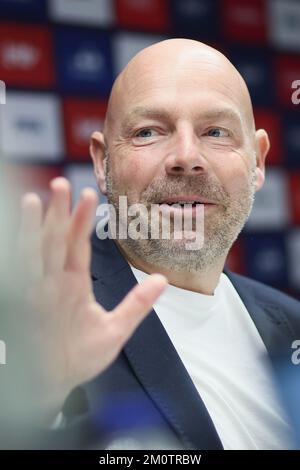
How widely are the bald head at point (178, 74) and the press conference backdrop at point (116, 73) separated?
0.90 metres

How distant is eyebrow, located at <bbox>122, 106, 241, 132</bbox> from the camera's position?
917 millimetres

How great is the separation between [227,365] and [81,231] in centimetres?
42

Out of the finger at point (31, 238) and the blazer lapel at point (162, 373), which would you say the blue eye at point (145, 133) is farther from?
the finger at point (31, 238)

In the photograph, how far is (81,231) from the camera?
23.7 inches

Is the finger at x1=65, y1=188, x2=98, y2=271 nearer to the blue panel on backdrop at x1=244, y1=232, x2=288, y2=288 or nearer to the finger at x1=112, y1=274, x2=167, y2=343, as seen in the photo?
the finger at x1=112, y1=274, x2=167, y2=343

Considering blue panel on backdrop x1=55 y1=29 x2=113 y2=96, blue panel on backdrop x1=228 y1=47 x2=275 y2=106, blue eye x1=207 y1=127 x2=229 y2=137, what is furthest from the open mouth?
blue panel on backdrop x1=228 y1=47 x2=275 y2=106

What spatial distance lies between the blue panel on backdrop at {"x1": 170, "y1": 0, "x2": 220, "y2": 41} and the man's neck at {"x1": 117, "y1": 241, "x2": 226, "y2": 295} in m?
1.36

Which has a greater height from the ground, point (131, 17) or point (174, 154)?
point (131, 17)

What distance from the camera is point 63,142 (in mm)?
A: 2004

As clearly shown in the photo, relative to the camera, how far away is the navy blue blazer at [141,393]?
0.76m

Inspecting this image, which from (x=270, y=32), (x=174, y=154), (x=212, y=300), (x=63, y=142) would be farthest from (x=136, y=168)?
(x=270, y=32)

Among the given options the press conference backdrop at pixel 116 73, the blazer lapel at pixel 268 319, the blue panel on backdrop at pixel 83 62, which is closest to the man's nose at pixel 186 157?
the blazer lapel at pixel 268 319
